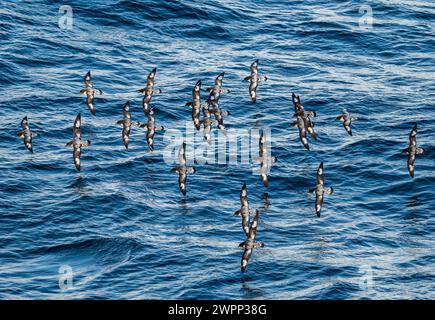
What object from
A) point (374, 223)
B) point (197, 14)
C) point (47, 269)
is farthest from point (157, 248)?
point (197, 14)

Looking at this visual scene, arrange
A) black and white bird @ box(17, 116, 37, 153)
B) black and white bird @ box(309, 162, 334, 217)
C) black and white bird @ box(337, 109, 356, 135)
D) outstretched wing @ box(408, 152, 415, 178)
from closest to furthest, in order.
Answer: black and white bird @ box(309, 162, 334, 217) → black and white bird @ box(17, 116, 37, 153) → outstretched wing @ box(408, 152, 415, 178) → black and white bird @ box(337, 109, 356, 135)

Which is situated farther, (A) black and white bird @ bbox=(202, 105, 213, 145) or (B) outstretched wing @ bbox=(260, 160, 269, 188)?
(A) black and white bird @ bbox=(202, 105, 213, 145)

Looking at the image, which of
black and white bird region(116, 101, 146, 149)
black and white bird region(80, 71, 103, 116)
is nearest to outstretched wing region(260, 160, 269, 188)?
black and white bird region(116, 101, 146, 149)

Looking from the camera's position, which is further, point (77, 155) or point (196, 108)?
point (196, 108)

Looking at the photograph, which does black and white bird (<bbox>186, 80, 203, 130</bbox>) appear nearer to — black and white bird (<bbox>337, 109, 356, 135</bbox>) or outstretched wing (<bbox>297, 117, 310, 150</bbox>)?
outstretched wing (<bbox>297, 117, 310, 150</bbox>)

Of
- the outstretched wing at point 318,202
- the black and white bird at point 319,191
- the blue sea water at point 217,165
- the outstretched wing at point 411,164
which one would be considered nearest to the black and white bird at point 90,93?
the blue sea water at point 217,165

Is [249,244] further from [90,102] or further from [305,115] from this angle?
[90,102]

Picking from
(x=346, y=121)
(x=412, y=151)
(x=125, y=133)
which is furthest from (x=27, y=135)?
(x=412, y=151)

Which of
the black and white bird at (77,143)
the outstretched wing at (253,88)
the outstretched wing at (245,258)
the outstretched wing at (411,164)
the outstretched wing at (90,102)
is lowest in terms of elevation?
the outstretched wing at (245,258)

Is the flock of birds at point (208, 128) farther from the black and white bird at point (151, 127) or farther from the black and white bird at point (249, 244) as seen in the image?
the black and white bird at point (249, 244)
